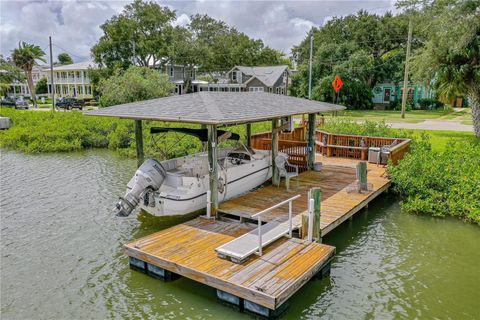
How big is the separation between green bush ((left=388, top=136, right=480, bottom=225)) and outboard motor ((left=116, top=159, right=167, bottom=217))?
23.1 ft

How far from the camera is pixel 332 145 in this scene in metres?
15.8

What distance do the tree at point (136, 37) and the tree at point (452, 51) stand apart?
33770mm

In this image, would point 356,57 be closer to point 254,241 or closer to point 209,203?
point 209,203

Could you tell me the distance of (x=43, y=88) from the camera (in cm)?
6662

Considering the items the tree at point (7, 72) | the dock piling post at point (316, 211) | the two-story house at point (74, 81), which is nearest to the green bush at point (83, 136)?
the dock piling post at point (316, 211)

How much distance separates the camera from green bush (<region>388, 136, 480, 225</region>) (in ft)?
33.5

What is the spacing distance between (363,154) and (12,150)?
59.8 ft

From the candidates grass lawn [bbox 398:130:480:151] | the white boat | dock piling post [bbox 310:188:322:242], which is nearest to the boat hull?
the white boat

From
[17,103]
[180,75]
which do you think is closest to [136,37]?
[180,75]

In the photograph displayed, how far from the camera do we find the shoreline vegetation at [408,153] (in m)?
10.5

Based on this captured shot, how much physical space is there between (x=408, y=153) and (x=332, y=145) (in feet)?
10.1

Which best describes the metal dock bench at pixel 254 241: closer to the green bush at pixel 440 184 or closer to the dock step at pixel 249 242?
the dock step at pixel 249 242

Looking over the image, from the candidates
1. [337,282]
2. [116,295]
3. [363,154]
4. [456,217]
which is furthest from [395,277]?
[363,154]

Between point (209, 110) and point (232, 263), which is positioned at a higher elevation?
point (209, 110)
